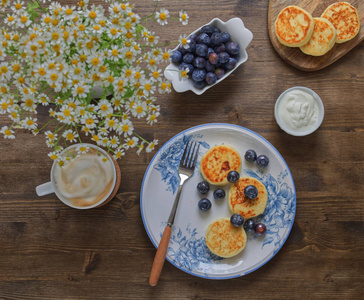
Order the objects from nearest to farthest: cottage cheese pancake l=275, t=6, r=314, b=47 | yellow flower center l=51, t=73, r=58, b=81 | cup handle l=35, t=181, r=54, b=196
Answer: yellow flower center l=51, t=73, r=58, b=81, cup handle l=35, t=181, r=54, b=196, cottage cheese pancake l=275, t=6, r=314, b=47

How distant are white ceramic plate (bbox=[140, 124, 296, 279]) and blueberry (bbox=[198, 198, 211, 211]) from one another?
4cm

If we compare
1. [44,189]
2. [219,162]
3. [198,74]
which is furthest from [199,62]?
[44,189]

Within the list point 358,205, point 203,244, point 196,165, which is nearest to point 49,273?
point 203,244

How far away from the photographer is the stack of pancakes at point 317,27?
1351mm

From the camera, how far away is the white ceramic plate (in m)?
1.38

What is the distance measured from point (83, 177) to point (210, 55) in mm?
669

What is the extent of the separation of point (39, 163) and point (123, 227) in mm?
450

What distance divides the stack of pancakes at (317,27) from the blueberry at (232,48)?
0.64ft

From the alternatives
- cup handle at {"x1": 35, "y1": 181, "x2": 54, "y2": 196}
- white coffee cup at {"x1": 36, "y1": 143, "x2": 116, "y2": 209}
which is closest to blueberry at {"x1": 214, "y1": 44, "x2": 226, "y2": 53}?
white coffee cup at {"x1": 36, "y1": 143, "x2": 116, "y2": 209}

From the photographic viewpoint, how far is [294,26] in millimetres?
1365

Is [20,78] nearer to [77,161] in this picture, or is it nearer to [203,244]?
[77,161]

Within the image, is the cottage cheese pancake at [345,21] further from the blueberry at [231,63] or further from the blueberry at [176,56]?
the blueberry at [176,56]

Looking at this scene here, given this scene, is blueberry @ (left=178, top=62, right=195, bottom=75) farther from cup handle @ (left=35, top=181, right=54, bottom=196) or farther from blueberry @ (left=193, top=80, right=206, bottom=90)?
cup handle @ (left=35, top=181, right=54, bottom=196)

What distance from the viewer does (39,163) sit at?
1.45 metres
